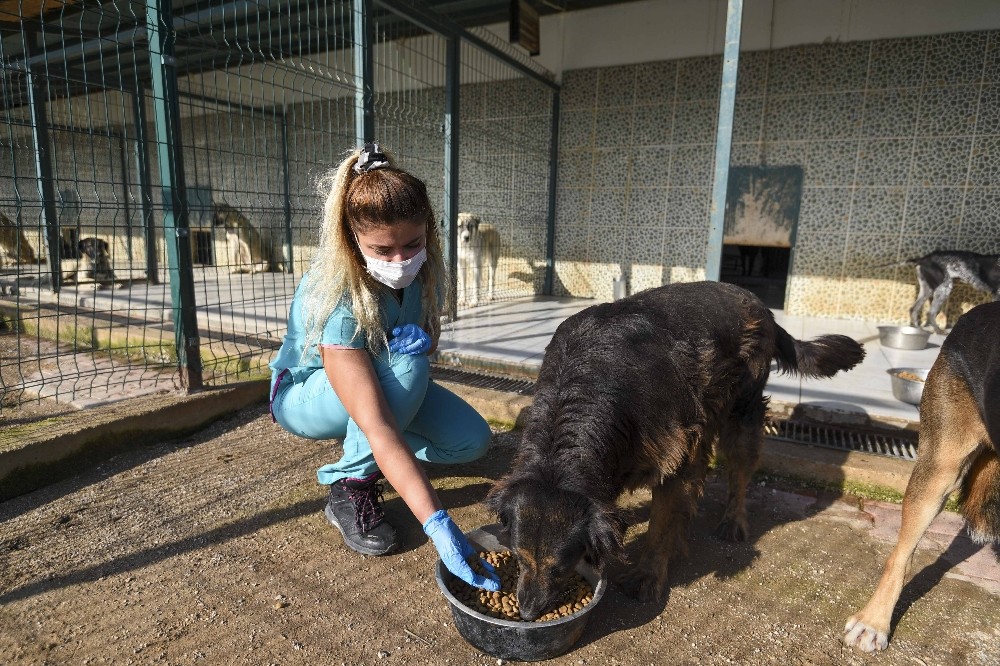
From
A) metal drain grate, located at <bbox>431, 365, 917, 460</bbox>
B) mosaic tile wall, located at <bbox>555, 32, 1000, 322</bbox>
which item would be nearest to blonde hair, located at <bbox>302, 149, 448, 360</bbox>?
metal drain grate, located at <bbox>431, 365, 917, 460</bbox>

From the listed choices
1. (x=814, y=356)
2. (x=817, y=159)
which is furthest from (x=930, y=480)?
(x=817, y=159)

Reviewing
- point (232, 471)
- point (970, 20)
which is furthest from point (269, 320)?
point (970, 20)

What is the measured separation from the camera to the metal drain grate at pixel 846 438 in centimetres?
315

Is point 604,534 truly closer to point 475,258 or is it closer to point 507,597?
point 507,597

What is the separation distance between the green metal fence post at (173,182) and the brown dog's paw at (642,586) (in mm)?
2939

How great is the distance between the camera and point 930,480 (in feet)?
6.43

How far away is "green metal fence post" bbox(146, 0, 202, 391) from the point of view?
329 cm

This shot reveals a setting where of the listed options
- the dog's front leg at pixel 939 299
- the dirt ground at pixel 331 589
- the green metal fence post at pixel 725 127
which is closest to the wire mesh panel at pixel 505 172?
the green metal fence post at pixel 725 127

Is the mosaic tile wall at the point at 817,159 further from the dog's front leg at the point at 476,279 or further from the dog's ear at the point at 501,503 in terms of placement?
the dog's ear at the point at 501,503

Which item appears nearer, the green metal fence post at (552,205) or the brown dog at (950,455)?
the brown dog at (950,455)

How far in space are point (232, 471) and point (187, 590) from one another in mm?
987

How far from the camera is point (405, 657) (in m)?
1.82

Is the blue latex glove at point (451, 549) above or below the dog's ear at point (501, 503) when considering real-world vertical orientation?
below

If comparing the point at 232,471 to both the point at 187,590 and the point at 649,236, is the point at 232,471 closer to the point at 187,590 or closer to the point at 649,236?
the point at 187,590
